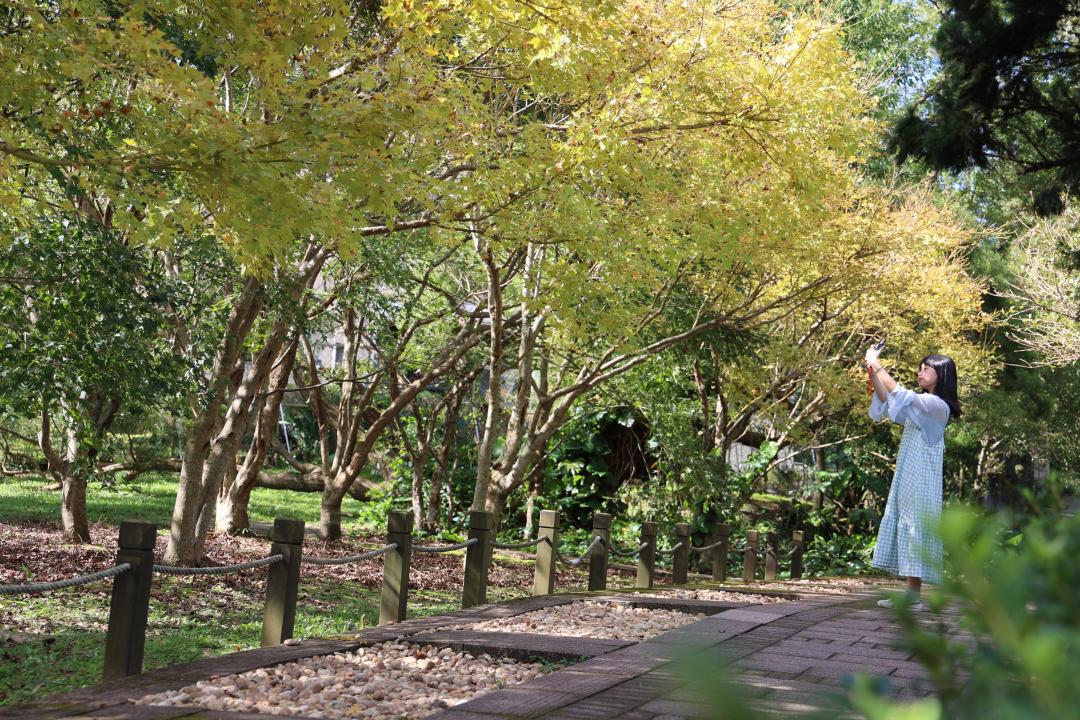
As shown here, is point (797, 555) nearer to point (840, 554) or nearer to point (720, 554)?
point (720, 554)

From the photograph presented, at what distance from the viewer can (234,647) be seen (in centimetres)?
873

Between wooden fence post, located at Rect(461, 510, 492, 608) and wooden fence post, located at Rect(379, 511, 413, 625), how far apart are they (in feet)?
3.41

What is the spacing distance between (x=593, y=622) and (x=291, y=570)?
242 centimetres

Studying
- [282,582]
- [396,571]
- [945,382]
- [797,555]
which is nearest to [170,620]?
[396,571]

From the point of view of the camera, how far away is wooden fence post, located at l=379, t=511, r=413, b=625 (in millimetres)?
7451

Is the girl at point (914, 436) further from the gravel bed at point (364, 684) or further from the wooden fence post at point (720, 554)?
the wooden fence post at point (720, 554)

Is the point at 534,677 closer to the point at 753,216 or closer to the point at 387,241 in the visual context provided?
the point at 753,216

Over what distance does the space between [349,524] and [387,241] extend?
872cm

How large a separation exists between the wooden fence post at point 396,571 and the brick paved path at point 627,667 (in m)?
0.22

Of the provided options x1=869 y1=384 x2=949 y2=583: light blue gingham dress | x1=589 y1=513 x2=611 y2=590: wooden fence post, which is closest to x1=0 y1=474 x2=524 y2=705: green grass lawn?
x1=589 y1=513 x2=611 y2=590: wooden fence post

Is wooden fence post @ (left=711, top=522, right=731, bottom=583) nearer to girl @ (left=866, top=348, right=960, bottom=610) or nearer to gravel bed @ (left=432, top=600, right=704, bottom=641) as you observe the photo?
gravel bed @ (left=432, top=600, right=704, bottom=641)

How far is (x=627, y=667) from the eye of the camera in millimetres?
5555

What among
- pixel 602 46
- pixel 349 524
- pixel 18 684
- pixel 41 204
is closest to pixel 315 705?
pixel 18 684

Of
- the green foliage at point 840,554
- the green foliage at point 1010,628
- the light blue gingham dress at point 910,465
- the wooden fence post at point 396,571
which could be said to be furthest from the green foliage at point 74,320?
the green foliage at point 840,554
